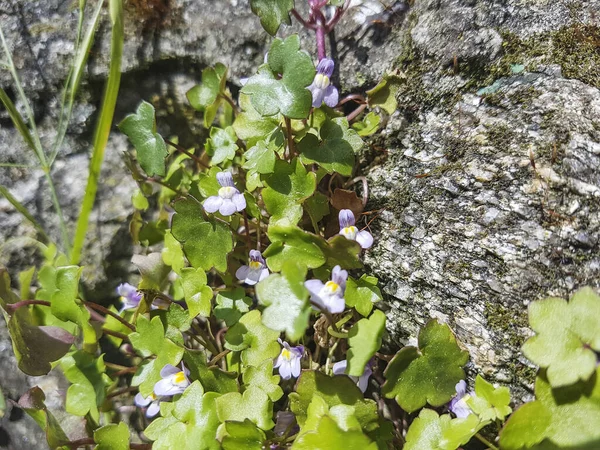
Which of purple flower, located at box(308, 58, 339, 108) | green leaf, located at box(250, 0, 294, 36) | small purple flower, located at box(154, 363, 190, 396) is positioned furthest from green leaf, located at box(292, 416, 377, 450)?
green leaf, located at box(250, 0, 294, 36)

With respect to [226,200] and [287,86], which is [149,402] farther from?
[287,86]

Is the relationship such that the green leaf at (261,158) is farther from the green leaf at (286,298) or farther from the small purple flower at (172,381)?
the small purple flower at (172,381)

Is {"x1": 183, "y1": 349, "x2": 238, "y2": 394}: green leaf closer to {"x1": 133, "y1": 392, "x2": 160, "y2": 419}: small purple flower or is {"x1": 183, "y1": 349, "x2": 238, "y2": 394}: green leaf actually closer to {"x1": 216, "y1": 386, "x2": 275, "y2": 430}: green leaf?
{"x1": 216, "y1": 386, "x2": 275, "y2": 430}: green leaf

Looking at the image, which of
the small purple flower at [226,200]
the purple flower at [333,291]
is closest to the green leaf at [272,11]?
the small purple flower at [226,200]

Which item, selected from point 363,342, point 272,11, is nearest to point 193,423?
point 363,342

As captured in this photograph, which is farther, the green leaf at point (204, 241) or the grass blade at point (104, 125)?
the grass blade at point (104, 125)

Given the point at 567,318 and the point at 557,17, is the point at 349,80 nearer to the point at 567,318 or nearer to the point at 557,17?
the point at 557,17
